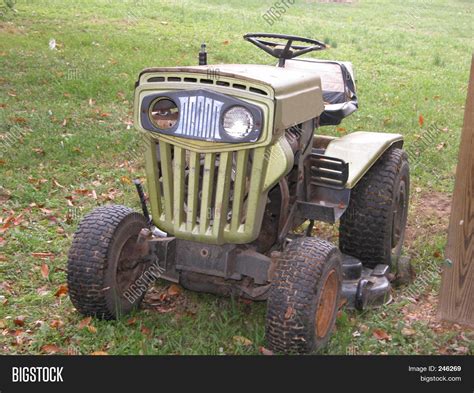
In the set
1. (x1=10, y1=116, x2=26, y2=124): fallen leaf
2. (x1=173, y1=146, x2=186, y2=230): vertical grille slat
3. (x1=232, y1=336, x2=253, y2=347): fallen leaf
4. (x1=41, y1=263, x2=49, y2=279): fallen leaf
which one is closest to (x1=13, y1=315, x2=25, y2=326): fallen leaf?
(x1=41, y1=263, x2=49, y2=279): fallen leaf

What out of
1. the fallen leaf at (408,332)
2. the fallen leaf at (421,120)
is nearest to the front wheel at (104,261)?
the fallen leaf at (408,332)

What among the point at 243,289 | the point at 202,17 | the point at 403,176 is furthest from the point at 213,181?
the point at 202,17

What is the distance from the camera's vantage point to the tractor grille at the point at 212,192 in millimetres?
3395

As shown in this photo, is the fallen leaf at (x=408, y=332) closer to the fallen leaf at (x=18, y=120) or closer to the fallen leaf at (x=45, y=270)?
the fallen leaf at (x=45, y=270)

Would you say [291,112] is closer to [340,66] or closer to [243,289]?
[243,289]

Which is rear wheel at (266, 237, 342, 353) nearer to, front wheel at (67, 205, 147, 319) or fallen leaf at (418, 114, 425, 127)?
front wheel at (67, 205, 147, 319)

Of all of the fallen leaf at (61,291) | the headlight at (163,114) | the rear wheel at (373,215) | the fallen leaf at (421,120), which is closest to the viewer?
the headlight at (163,114)

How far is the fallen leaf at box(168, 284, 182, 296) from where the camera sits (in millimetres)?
4223

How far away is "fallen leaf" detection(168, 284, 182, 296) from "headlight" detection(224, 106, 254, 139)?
1.33 metres

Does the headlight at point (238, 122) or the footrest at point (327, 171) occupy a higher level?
the headlight at point (238, 122)

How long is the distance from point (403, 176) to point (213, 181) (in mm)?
1732

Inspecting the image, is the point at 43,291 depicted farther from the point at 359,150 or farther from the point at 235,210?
the point at 359,150

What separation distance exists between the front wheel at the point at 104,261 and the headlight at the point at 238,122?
809 mm

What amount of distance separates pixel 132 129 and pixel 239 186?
168 inches
